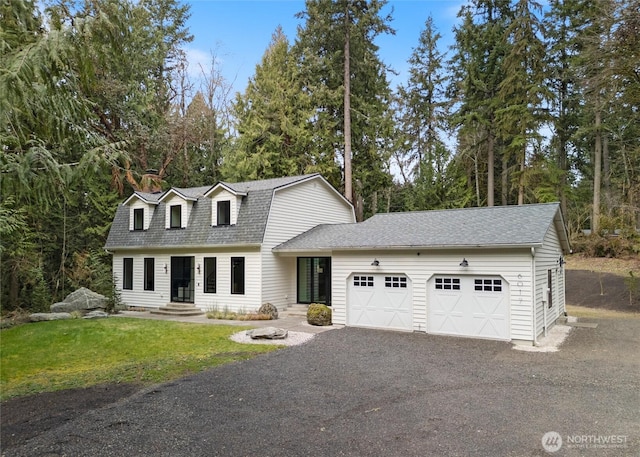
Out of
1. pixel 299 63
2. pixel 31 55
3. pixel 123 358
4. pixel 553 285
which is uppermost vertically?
pixel 299 63

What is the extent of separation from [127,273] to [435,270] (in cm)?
1371

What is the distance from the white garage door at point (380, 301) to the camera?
39.1 ft

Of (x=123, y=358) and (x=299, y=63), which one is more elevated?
(x=299, y=63)

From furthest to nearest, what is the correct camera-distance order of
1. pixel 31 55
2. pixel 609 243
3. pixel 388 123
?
pixel 388 123
pixel 609 243
pixel 31 55

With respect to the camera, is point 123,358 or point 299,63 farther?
point 299,63

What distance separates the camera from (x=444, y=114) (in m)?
29.5

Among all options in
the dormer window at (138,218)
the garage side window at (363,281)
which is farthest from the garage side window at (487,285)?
the dormer window at (138,218)

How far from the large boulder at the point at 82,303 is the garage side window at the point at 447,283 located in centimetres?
1293

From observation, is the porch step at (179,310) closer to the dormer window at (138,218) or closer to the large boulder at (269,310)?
the large boulder at (269,310)

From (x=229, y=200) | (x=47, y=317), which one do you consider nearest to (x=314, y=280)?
(x=229, y=200)

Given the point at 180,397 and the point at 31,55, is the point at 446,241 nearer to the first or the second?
the point at 180,397

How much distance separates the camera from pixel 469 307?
1097cm

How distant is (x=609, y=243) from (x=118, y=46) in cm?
2385

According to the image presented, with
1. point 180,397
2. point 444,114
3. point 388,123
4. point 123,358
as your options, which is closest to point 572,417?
point 180,397
